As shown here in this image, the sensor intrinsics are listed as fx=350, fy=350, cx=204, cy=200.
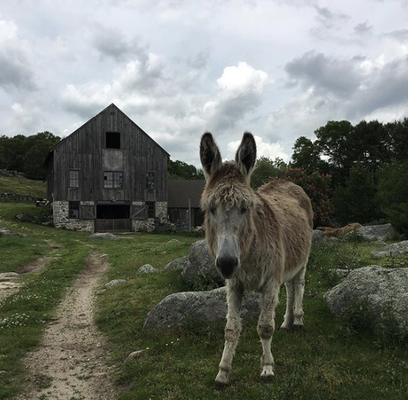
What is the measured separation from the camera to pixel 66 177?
125 feet

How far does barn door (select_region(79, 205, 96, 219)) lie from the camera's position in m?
38.4

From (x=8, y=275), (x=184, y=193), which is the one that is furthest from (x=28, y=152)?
(x=8, y=275)

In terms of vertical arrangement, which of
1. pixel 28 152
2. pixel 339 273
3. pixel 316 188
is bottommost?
pixel 339 273

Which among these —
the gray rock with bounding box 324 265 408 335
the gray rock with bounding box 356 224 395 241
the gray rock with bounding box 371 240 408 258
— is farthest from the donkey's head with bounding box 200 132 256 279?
the gray rock with bounding box 356 224 395 241

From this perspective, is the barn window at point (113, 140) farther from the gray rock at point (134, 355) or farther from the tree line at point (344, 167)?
the gray rock at point (134, 355)

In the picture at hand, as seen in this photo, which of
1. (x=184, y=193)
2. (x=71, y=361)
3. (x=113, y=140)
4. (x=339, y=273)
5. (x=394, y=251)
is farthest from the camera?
(x=184, y=193)

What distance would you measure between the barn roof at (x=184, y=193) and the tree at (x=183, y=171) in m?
48.7

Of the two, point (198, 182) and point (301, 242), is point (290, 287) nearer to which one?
point (301, 242)

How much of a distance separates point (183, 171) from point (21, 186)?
4873 cm

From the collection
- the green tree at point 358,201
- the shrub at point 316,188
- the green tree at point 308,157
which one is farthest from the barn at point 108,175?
the green tree at point 308,157

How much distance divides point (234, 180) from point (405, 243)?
13609mm

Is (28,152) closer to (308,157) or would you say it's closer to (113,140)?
(113,140)

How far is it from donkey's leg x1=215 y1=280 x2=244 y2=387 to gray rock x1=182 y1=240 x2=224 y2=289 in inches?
191

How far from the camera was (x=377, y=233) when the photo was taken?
76.6 ft
